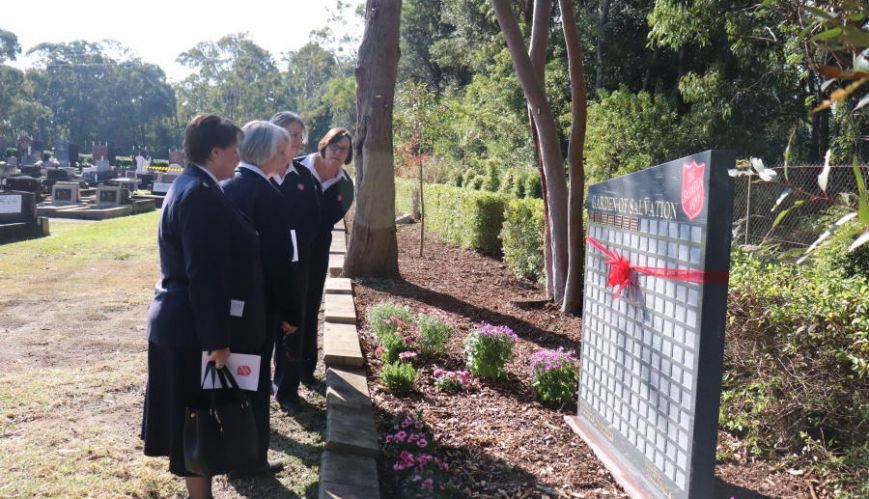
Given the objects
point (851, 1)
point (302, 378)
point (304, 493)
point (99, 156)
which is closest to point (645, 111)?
point (302, 378)

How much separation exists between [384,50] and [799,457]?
24.3 feet

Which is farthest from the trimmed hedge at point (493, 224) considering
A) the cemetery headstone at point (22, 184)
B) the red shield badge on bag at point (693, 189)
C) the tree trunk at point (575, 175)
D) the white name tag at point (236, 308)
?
the cemetery headstone at point (22, 184)

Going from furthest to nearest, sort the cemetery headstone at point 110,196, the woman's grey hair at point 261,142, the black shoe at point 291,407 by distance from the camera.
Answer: the cemetery headstone at point 110,196 < the black shoe at point 291,407 < the woman's grey hair at point 261,142

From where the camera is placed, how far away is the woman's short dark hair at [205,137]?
3334 mm

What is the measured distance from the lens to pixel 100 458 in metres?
4.04

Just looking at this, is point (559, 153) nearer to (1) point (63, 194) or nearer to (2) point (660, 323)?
(2) point (660, 323)

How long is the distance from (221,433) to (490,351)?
105 inches

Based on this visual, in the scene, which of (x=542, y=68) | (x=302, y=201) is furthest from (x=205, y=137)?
(x=542, y=68)

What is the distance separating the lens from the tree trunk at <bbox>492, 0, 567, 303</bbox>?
8453 mm

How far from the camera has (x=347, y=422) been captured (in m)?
4.33

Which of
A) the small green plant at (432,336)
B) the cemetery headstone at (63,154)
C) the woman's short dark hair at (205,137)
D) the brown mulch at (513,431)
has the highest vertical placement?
the cemetery headstone at (63,154)

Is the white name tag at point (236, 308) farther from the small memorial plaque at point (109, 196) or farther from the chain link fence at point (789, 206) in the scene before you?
the small memorial plaque at point (109, 196)

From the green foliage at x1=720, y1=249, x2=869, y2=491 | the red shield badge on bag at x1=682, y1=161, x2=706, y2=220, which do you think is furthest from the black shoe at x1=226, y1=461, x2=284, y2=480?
the green foliage at x1=720, y1=249, x2=869, y2=491

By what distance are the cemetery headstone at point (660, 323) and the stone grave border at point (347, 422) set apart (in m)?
1.23
